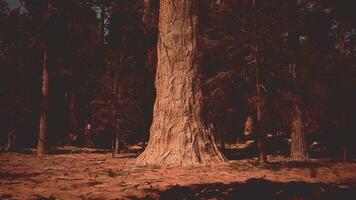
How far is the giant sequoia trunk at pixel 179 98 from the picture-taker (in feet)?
32.7

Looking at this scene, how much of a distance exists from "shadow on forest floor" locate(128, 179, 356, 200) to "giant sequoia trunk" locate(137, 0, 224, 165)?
3460 mm

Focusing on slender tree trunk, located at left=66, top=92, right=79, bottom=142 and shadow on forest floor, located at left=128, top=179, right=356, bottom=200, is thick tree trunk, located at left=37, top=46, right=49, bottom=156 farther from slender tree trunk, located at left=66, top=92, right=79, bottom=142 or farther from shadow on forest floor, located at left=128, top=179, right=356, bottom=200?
shadow on forest floor, located at left=128, top=179, right=356, bottom=200

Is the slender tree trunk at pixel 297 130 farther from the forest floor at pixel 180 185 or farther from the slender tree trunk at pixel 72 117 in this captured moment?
the slender tree trunk at pixel 72 117

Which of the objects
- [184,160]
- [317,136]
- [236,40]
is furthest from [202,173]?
[317,136]

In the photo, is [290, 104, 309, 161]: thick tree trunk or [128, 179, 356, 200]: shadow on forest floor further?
[290, 104, 309, 161]: thick tree trunk

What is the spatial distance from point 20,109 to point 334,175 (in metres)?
14.1

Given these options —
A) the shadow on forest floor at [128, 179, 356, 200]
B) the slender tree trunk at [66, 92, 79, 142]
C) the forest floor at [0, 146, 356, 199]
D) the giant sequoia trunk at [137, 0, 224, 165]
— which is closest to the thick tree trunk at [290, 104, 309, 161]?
the giant sequoia trunk at [137, 0, 224, 165]

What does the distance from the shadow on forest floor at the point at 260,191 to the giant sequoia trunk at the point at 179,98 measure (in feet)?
11.4

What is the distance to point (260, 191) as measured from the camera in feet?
18.6

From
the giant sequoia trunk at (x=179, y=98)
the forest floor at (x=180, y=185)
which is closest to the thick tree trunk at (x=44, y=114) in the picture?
Result: the giant sequoia trunk at (x=179, y=98)

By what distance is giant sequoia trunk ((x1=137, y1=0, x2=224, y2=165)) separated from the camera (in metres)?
9.97

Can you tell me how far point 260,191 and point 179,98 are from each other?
197 inches

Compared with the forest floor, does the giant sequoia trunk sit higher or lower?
higher

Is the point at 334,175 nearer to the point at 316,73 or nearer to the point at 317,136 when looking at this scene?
the point at 316,73
